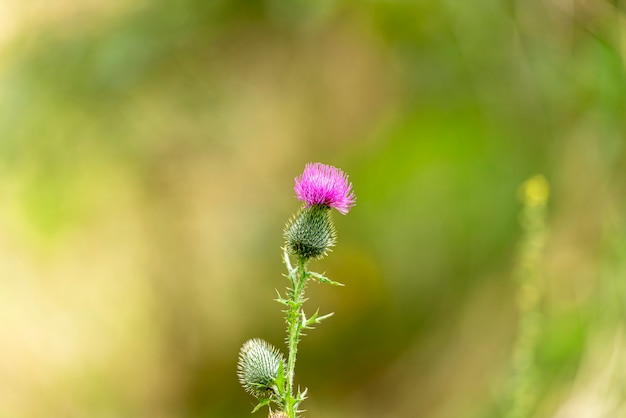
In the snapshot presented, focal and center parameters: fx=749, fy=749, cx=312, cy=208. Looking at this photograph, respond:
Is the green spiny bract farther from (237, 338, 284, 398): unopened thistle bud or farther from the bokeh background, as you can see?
the bokeh background

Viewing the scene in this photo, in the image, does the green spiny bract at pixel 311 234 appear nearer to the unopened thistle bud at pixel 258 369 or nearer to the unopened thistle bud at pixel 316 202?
the unopened thistle bud at pixel 316 202

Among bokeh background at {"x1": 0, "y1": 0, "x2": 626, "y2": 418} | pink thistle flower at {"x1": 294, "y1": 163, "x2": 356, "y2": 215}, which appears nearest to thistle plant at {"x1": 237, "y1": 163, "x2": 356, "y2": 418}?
pink thistle flower at {"x1": 294, "y1": 163, "x2": 356, "y2": 215}

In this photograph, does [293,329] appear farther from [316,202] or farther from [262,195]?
[262,195]

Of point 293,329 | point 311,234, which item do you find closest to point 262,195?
point 311,234

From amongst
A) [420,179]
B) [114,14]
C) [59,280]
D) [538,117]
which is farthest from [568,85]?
[59,280]

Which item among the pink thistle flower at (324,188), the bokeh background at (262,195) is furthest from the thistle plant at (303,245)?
the bokeh background at (262,195)
